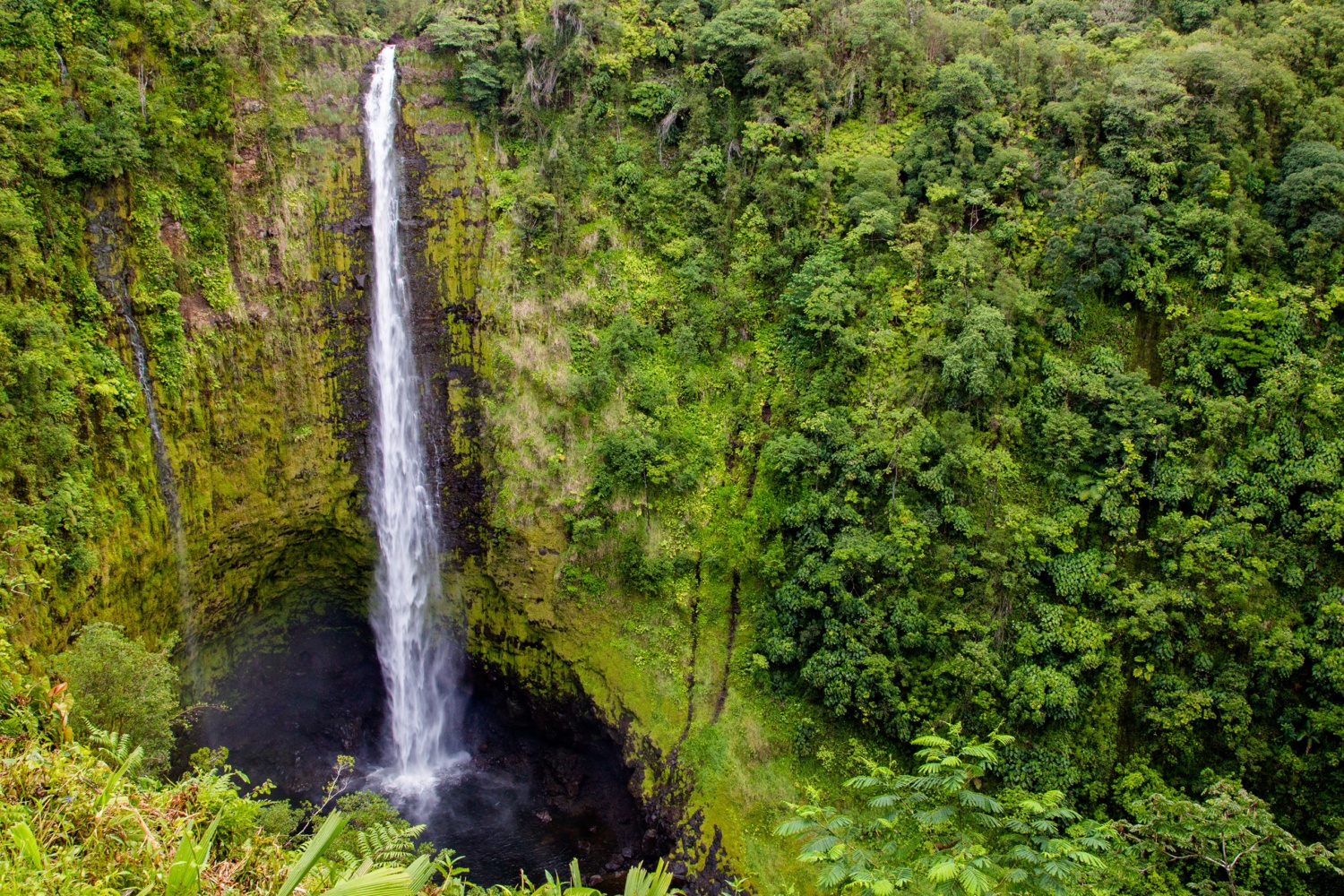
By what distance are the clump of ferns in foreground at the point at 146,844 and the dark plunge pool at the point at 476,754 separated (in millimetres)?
9681

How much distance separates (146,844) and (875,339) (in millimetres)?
14318

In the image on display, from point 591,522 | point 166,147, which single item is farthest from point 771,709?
point 166,147

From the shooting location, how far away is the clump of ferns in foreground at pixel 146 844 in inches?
146

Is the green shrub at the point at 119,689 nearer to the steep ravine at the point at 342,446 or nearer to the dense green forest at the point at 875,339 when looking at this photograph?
the dense green forest at the point at 875,339

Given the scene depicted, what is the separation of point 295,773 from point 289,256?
11.7 metres

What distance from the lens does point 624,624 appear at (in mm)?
16750

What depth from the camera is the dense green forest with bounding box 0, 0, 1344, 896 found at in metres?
12.8

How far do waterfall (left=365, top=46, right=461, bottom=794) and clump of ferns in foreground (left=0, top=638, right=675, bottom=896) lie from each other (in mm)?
11025

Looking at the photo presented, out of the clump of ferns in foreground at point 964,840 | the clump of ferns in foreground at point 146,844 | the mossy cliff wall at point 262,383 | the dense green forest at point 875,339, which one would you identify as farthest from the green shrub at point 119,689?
the clump of ferns in foreground at point 964,840

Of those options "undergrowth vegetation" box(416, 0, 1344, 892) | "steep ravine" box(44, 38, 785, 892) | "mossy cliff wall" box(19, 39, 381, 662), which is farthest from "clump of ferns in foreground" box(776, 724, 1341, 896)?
"mossy cliff wall" box(19, 39, 381, 662)

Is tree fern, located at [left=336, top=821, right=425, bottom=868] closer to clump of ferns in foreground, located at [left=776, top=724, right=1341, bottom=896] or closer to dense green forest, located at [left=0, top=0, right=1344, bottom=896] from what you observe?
clump of ferns in foreground, located at [left=776, top=724, right=1341, bottom=896]

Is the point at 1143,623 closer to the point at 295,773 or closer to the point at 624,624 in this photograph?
the point at 624,624

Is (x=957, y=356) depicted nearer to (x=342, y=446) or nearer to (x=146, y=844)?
(x=342, y=446)

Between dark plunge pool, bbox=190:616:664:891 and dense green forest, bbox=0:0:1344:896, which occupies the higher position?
dense green forest, bbox=0:0:1344:896
